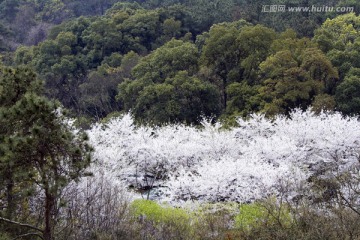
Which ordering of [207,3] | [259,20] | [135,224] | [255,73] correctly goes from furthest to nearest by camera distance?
[207,3]
[259,20]
[255,73]
[135,224]

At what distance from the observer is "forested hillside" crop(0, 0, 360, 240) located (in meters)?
7.00

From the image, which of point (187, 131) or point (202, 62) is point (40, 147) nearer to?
point (187, 131)

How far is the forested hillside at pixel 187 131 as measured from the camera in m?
7.00

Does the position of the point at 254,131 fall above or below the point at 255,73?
below

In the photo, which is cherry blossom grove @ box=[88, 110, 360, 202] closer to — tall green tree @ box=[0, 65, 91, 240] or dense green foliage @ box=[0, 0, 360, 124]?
dense green foliage @ box=[0, 0, 360, 124]

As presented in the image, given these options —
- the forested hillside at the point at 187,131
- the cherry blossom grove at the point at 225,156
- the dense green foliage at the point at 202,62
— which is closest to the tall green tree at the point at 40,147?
the forested hillside at the point at 187,131

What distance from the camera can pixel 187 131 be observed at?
1695 centimetres

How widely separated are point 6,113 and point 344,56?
18301 mm

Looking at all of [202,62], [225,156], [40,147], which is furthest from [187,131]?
[40,147]

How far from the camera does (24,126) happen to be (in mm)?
6277

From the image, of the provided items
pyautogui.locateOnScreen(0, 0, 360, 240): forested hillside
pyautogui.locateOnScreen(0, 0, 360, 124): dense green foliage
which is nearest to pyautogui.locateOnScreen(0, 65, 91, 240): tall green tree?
pyautogui.locateOnScreen(0, 0, 360, 240): forested hillside

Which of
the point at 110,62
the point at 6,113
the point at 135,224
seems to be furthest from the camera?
the point at 110,62

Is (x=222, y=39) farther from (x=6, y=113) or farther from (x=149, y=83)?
(x=6, y=113)

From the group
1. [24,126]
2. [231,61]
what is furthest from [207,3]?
[24,126]
